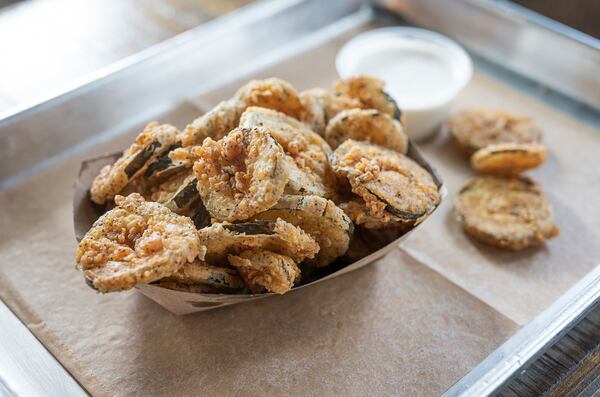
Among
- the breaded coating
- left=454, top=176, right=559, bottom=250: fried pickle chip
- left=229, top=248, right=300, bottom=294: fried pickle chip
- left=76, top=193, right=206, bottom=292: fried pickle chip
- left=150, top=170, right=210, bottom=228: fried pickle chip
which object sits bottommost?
left=454, top=176, right=559, bottom=250: fried pickle chip

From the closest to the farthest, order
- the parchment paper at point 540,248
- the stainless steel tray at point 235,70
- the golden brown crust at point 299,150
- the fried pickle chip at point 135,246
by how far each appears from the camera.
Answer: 1. the fried pickle chip at point 135,246
2. the golden brown crust at point 299,150
3. the parchment paper at point 540,248
4. the stainless steel tray at point 235,70

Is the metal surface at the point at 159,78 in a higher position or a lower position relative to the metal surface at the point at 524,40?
higher

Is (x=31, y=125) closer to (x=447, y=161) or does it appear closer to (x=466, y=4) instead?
(x=447, y=161)

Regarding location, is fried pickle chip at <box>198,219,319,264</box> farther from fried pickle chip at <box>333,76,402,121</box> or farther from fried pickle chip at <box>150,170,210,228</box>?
fried pickle chip at <box>333,76,402,121</box>

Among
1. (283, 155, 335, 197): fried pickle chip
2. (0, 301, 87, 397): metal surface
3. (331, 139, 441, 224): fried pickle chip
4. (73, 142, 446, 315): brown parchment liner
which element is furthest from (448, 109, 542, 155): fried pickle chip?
(0, 301, 87, 397): metal surface

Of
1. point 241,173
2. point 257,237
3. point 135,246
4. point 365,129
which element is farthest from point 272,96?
point 135,246

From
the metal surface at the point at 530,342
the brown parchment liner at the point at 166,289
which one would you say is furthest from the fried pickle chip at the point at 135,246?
the metal surface at the point at 530,342

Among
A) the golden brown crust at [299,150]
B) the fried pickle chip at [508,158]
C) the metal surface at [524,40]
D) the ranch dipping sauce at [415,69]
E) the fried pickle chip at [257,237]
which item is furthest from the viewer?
the metal surface at [524,40]

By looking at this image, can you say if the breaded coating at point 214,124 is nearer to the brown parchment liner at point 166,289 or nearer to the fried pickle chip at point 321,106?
the fried pickle chip at point 321,106
